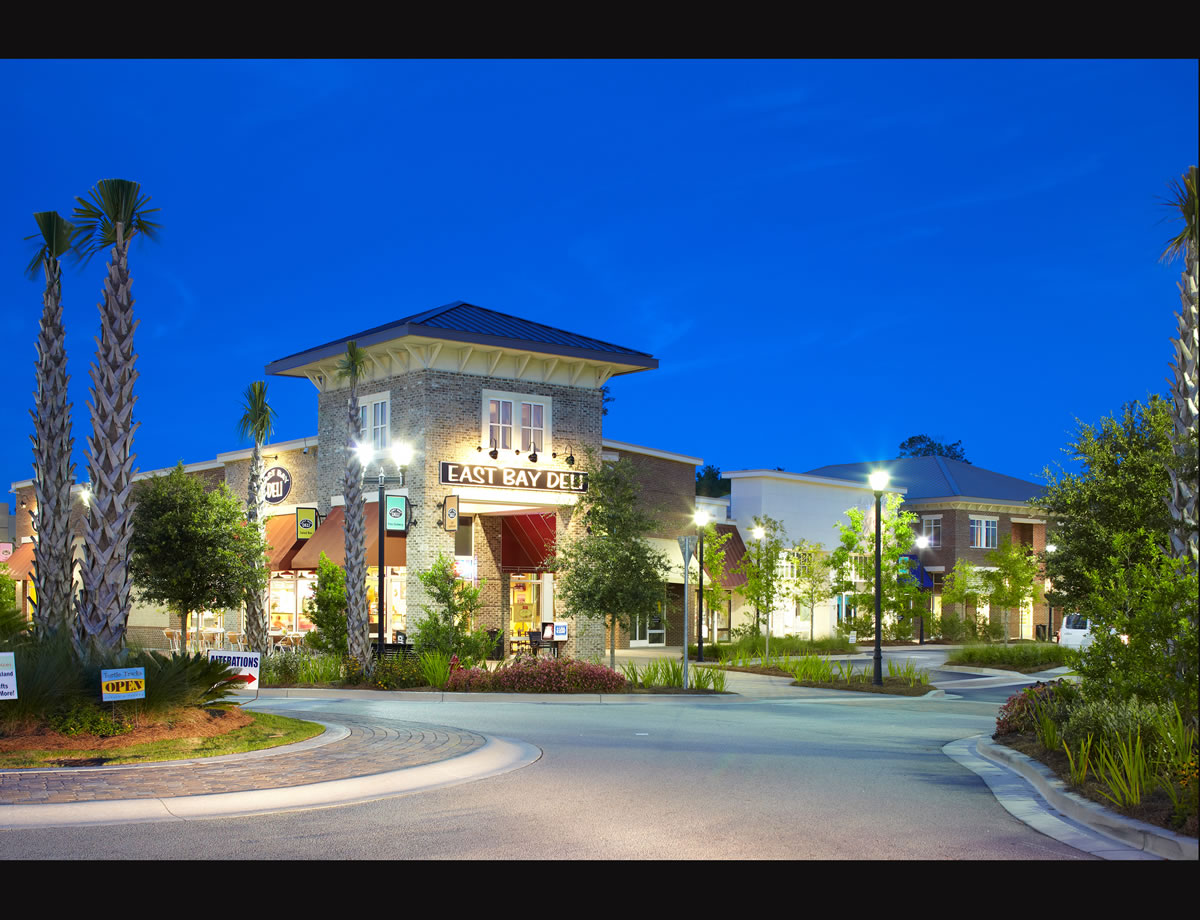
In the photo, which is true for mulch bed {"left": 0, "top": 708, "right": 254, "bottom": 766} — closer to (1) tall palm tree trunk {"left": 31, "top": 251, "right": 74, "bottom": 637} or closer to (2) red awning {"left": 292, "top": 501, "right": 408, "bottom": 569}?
(1) tall palm tree trunk {"left": 31, "top": 251, "right": 74, "bottom": 637}

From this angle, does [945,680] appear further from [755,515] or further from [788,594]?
[755,515]

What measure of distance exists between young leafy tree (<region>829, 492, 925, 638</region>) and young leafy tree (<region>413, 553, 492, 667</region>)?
769 inches

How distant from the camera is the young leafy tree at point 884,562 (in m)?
43.9

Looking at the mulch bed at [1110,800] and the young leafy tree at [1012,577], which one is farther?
the young leafy tree at [1012,577]

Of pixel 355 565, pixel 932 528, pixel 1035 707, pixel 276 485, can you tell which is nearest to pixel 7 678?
pixel 355 565

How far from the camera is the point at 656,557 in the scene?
28.2 meters

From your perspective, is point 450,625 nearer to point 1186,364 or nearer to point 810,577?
point 1186,364

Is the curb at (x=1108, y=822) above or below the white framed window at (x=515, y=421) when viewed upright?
below

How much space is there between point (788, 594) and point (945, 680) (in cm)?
1236

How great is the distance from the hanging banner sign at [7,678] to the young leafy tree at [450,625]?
13.0 metres

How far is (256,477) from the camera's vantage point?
112 feet

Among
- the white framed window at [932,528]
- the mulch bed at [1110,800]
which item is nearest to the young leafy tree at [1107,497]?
the mulch bed at [1110,800]

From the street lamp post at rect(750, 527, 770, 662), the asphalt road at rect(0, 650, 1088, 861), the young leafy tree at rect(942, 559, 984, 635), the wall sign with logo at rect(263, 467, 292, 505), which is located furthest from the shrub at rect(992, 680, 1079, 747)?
the young leafy tree at rect(942, 559, 984, 635)

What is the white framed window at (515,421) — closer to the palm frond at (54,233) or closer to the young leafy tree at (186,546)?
the young leafy tree at (186,546)
